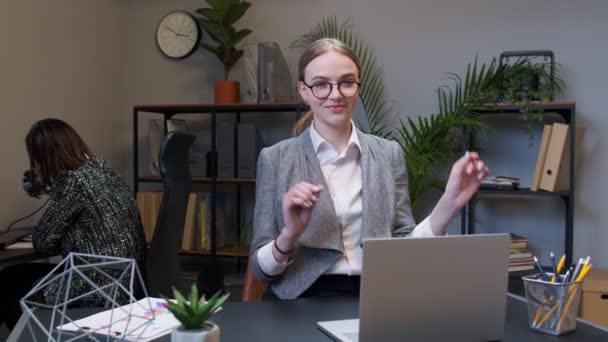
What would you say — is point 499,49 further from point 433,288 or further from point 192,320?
point 192,320

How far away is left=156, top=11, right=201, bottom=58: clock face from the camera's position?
393 centimetres

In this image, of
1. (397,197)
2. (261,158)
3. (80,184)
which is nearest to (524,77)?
(397,197)

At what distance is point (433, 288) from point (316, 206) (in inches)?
22.5

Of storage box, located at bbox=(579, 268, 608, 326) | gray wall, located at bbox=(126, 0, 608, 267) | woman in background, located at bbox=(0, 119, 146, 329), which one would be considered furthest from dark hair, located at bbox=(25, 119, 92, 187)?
storage box, located at bbox=(579, 268, 608, 326)

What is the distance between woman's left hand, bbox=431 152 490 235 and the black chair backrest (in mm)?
1221

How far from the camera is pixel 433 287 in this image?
3.19 feet

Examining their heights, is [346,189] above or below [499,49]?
below

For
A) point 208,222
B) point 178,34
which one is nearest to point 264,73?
point 178,34

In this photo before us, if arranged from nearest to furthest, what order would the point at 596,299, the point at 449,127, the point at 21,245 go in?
the point at 21,245
the point at 596,299
the point at 449,127

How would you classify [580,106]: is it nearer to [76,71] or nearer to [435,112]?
[435,112]

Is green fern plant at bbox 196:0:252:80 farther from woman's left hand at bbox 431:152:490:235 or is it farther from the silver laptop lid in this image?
the silver laptop lid

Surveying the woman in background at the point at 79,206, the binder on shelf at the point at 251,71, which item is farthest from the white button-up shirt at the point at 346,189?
the binder on shelf at the point at 251,71

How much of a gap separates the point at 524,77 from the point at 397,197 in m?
1.85

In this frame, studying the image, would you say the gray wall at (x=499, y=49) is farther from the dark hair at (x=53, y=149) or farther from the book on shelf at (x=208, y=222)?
the dark hair at (x=53, y=149)
